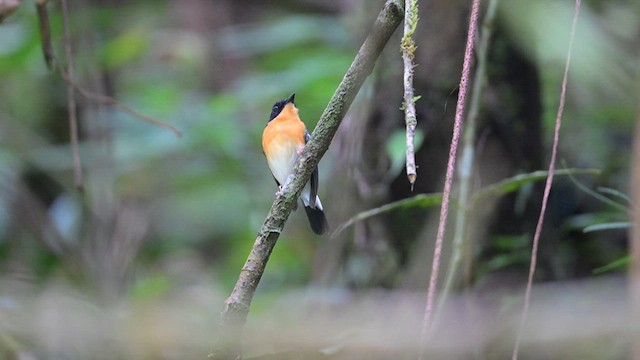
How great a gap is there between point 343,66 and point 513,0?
1768mm

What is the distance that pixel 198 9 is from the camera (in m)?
7.21

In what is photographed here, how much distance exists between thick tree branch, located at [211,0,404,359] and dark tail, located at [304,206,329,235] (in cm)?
152

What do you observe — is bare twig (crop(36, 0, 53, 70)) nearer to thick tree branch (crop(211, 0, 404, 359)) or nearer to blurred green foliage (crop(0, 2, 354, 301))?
thick tree branch (crop(211, 0, 404, 359))

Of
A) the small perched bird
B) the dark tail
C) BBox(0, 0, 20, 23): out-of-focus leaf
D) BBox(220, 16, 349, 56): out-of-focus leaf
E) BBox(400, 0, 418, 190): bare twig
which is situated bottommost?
BBox(400, 0, 418, 190): bare twig

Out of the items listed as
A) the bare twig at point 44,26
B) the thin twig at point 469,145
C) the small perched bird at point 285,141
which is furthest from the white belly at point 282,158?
the bare twig at point 44,26

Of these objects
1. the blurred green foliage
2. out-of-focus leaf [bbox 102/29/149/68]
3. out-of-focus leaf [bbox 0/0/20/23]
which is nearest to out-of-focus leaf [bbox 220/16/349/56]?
the blurred green foliage

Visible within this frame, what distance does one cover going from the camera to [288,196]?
4.97ft

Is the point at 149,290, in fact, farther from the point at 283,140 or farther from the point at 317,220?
the point at 283,140

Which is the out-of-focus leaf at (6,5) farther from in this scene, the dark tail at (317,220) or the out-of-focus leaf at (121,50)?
the out-of-focus leaf at (121,50)

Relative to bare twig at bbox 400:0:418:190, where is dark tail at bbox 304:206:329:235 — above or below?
above

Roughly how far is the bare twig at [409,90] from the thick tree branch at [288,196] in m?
0.03

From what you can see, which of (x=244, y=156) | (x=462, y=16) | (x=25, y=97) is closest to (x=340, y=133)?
(x=462, y=16)

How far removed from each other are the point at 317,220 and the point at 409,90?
1914 mm

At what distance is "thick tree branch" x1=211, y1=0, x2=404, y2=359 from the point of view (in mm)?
1414
